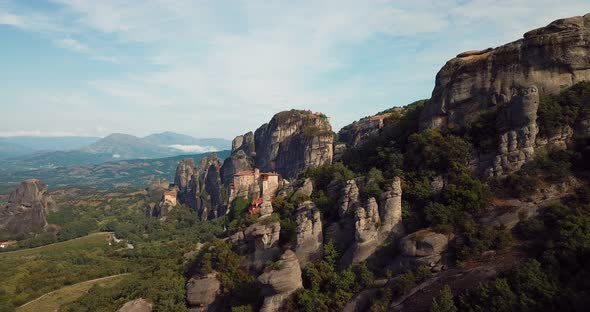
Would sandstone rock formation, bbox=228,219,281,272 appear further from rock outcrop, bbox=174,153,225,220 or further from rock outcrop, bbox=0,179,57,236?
rock outcrop, bbox=0,179,57,236

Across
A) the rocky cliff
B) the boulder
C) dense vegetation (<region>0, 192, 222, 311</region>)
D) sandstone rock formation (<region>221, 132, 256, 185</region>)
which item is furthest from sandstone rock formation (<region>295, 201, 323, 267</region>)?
sandstone rock formation (<region>221, 132, 256, 185</region>)

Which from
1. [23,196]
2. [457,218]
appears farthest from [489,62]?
[23,196]

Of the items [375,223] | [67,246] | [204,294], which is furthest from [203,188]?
[375,223]

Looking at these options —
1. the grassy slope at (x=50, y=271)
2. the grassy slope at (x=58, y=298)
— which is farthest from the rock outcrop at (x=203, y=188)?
the grassy slope at (x=58, y=298)

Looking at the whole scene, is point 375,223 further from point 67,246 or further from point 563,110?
point 67,246

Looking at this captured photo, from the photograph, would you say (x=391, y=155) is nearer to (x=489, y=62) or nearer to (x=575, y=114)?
(x=489, y=62)

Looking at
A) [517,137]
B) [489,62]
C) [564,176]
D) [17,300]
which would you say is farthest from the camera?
[17,300]

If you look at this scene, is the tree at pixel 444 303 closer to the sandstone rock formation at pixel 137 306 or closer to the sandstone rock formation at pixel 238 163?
the sandstone rock formation at pixel 137 306
